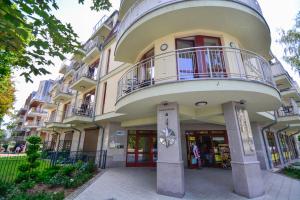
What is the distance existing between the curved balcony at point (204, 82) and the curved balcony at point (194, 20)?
46.6 inches

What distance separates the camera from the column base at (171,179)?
6031mm

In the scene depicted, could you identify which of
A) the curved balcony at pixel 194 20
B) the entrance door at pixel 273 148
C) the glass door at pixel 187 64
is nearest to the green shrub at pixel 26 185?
the curved balcony at pixel 194 20

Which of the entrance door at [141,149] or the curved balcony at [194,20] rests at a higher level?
the curved balcony at [194,20]

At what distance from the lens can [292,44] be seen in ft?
40.7

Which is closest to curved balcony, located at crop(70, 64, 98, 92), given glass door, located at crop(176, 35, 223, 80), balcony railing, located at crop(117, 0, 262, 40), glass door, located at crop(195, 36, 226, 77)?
balcony railing, located at crop(117, 0, 262, 40)

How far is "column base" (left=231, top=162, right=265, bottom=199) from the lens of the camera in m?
5.95

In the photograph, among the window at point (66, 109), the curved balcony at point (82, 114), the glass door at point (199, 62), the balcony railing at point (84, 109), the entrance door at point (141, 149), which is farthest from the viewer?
the window at point (66, 109)

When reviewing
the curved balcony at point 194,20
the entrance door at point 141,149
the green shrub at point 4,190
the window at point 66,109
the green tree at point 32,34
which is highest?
the curved balcony at point 194,20

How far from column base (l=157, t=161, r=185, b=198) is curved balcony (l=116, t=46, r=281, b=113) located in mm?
2628

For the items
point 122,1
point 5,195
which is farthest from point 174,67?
point 5,195

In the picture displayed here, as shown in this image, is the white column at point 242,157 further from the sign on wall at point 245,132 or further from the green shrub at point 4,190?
the green shrub at point 4,190

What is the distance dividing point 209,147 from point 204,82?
26.4ft

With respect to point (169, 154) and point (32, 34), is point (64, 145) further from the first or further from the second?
point (32, 34)

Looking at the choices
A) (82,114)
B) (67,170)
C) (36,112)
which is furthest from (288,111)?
(36,112)
